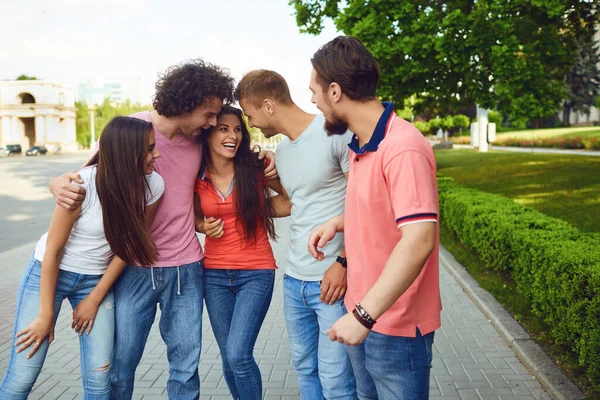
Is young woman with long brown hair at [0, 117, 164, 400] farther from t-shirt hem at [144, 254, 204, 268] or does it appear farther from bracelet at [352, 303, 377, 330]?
bracelet at [352, 303, 377, 330]

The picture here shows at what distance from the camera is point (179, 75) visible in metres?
3.05

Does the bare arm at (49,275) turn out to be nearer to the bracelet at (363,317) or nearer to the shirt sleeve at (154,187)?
the shirt sleeve at (154,187)

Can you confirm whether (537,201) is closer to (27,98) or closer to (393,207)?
(393,207)

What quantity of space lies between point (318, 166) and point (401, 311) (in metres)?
1.08

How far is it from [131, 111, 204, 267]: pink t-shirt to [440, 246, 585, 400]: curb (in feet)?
A: 8.84

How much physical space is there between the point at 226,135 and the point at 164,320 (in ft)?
3.48

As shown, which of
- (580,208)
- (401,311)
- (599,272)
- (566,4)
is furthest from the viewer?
(566,4)

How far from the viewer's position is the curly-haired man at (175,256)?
2.95m

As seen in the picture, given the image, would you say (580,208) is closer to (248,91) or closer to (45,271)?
(248,91)

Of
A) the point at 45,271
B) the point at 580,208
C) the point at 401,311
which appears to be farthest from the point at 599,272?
the point at 580,208

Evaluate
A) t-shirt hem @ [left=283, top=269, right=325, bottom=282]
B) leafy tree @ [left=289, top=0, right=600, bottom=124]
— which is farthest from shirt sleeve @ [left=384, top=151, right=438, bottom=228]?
leafy tree @ [left=289, top=0, right=600, bottom=124]

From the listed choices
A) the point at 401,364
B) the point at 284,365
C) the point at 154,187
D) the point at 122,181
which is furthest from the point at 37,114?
the point at 401,364

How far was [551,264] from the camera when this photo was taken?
192 inches

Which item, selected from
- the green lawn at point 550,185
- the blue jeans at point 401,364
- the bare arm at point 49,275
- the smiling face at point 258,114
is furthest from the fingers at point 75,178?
the green lawn at point 550,185
